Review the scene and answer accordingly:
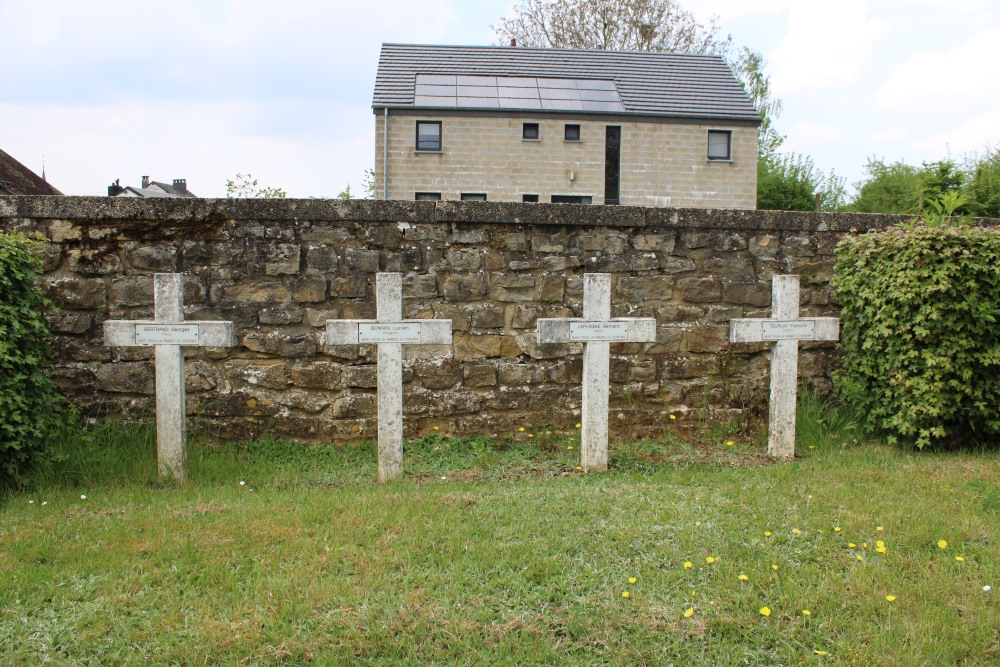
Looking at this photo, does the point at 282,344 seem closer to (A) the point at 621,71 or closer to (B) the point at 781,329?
(B) the point at 781,329

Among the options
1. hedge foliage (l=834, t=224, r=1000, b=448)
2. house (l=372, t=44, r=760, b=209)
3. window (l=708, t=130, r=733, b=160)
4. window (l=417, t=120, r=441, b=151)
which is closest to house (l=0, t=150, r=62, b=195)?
house (l=372, t=44, r=760, b=209)

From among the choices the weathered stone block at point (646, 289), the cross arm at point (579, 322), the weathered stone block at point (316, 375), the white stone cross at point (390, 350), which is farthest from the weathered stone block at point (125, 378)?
the weathered stone block at point (646, 289)

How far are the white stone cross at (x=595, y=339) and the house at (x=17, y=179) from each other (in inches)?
704

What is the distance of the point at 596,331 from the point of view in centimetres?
461

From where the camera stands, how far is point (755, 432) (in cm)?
548

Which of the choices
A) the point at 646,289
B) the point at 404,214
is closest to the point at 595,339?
the point at 646,289

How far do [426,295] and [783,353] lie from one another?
8.45 ft

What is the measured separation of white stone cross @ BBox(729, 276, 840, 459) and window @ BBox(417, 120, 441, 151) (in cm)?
1895

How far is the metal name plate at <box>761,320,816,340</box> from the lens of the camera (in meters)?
4.86

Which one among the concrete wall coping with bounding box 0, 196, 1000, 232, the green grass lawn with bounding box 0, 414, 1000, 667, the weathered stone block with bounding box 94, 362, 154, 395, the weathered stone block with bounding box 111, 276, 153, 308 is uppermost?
the concrete wall coping with bounding box 0, 196, 1000, 232

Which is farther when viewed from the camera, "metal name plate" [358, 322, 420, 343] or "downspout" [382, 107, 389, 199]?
"downspout" [382, 107, 389, 199]

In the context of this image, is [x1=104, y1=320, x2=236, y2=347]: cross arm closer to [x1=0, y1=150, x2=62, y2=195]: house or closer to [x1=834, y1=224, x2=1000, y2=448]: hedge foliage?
[x1=834, y1=224, x2=1000, y2=448]: hedge foliage

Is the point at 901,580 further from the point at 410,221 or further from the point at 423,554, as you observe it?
the point at 410,221

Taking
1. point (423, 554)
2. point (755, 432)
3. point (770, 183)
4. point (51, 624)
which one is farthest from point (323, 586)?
point (770, 183)
